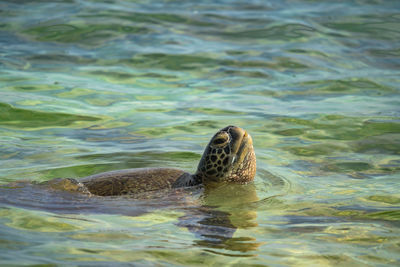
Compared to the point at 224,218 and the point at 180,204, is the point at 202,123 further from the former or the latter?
the point at 224,218

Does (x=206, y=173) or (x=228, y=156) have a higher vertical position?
(x=228, y=156)

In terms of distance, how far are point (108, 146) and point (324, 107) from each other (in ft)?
11.9

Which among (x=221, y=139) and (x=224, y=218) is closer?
(x=224, y=218)

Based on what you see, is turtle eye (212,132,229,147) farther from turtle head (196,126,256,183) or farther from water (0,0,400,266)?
water (0,0,400,266)

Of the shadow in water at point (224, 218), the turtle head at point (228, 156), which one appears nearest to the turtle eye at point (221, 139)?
the turtle head at point (228, 156)

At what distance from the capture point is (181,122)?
8.91m

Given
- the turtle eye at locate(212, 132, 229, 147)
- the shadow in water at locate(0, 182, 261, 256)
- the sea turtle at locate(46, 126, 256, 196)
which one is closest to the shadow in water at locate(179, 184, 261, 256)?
the shadow in water at locate(0, 182, 261, 256)

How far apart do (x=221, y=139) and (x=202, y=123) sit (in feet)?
8.80

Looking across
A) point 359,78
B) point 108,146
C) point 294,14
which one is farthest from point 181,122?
point 294,14

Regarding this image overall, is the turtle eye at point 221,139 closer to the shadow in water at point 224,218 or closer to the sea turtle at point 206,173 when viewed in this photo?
the sea turtle at point 206,173

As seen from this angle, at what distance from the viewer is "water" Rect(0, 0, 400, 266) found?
464cm

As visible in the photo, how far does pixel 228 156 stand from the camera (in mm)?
6238

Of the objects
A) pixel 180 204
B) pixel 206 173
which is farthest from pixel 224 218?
pixel 206 173

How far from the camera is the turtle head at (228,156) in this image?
245 inches
